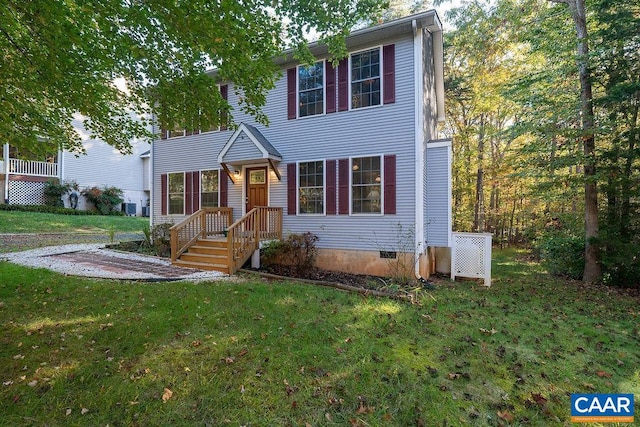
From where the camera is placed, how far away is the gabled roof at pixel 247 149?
9.37 meters

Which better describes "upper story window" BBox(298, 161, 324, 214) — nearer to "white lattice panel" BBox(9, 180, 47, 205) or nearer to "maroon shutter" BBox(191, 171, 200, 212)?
"maroon shutter" BBox(191, 171, 200, 212)

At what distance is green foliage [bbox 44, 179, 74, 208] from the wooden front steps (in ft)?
56.3

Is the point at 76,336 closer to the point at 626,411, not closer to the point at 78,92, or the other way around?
the point at 78,92

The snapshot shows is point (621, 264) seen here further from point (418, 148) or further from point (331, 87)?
point (331, 87)

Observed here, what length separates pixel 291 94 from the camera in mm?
9828

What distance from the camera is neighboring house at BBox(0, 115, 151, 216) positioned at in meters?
19.1

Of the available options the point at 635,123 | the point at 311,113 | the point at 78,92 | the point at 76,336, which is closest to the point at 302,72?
the point at 311,113

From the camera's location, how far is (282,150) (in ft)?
32.7

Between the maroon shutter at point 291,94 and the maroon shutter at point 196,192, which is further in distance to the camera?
the maroon shutter at point 196,192

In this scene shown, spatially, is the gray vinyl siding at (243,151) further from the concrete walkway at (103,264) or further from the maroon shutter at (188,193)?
the concrete walkway at (103,264)

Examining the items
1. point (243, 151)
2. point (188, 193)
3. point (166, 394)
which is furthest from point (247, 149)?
point (166, 394)

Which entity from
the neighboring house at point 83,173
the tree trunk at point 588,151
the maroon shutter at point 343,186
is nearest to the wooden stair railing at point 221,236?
the maroon shutter at point 343,186

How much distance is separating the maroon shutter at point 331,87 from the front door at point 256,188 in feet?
9.56

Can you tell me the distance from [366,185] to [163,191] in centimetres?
805
